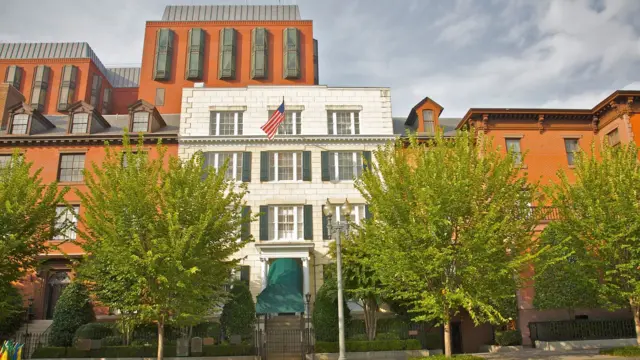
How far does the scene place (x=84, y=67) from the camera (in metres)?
54.2

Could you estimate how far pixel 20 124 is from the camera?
31844mm

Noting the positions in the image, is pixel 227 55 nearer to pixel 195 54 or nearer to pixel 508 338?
pixel 195 54

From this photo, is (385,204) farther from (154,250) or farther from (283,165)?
(283,165)

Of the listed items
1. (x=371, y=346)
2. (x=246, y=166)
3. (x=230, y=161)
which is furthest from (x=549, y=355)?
(x=230, y=161)

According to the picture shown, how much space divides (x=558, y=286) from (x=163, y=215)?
18986 mm

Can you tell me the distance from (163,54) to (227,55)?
5318 mm

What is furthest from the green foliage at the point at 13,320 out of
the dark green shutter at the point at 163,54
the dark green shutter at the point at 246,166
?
the dark green shutter at the point at 163,54

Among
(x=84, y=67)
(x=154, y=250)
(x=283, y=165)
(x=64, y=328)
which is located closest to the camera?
(x=154, y=250)

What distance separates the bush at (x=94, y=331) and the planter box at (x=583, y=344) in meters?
21.0

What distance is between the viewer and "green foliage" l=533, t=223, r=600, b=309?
2290 centimetres

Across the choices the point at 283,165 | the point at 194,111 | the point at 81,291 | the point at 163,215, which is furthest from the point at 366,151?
the point at 81,291

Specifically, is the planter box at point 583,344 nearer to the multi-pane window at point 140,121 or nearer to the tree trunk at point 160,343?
the tree trunk at point 160,343

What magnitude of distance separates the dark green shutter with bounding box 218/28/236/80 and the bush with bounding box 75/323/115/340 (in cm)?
2343

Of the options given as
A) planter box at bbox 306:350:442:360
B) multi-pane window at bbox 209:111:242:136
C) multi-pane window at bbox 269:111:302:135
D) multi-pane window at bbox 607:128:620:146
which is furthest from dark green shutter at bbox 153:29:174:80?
multi-pane window at bbox 607:128:620:146
